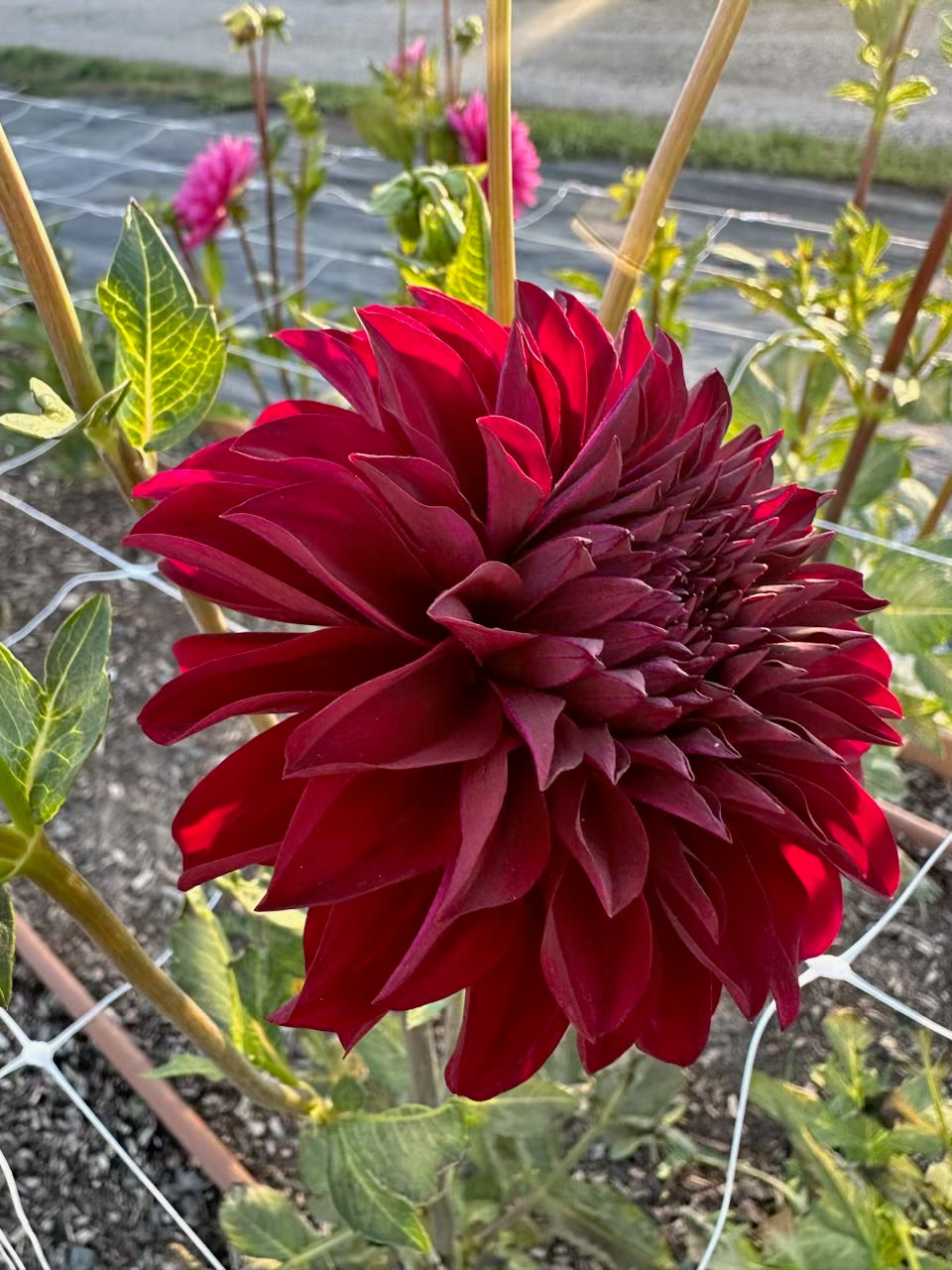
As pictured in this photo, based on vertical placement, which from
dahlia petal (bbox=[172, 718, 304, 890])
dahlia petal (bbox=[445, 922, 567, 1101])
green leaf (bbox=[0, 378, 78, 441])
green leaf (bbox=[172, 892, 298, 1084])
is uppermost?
green leaf (bbox=[0, 378, 78, 441])

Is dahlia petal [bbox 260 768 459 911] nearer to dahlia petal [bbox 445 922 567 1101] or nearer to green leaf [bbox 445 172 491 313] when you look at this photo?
dahlia petal [bbox 445 922 567 1101]

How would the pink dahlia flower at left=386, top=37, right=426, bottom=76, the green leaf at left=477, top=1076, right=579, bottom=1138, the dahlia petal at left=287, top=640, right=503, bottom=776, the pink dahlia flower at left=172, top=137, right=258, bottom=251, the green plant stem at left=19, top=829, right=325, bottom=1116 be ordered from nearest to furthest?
the dahlia petal at left=287, top=640, right=503, bottom=776 < the green plant stem at left=19, top=829, right=325, bottom=1116 < the green leaf at left=477, top=1076, right=579, bottom=1138 < the pink dahlia flower at left=386, top=37, right=426, bottom=76 < the pink dahlia flower at left=172, top=137, right=258, bottom=251

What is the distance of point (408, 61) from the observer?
117 centimetres

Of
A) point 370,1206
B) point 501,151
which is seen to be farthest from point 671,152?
point 370,1206

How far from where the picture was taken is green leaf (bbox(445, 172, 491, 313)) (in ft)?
1.37

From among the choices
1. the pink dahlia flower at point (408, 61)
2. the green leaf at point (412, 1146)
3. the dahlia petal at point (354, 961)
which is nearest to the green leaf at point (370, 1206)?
the green leaf at point (412, 1146)

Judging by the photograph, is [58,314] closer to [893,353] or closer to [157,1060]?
[893,353]

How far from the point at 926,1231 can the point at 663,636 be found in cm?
64

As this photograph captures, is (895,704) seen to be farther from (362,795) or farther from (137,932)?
(137,932)

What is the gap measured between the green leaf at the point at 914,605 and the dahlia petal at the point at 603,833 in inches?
17.2

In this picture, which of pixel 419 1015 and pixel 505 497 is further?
pixel 419 1015

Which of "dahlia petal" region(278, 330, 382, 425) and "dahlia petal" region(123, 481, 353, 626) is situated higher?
"dahlia petal" region(278, 330, 382, 425)

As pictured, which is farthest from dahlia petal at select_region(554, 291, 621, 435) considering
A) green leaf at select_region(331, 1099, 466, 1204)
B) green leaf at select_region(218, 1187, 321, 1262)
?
green leaf at select_region(218, 1187, 321, 1262)

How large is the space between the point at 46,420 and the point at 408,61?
102 cm
